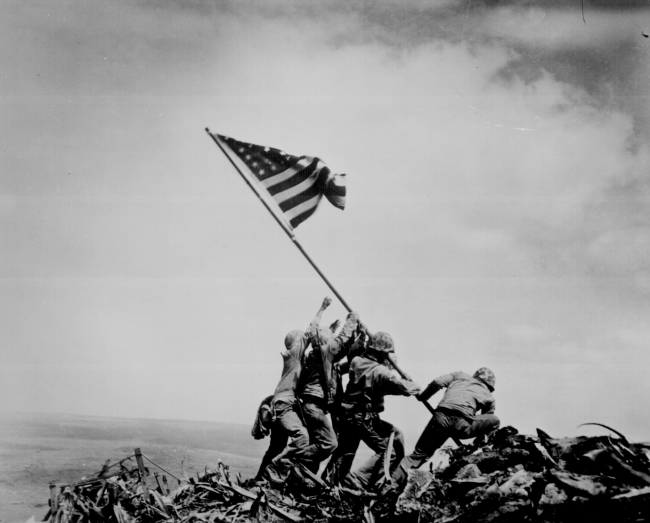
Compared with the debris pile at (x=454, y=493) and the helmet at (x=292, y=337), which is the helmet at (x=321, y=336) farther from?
the debris pile at (x=454, y=493)

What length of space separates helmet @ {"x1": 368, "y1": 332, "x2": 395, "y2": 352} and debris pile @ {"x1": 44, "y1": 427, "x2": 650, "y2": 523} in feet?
5.59

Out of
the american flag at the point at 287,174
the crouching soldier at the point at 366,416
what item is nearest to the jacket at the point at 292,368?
the crouching soldier at the point at 366,416

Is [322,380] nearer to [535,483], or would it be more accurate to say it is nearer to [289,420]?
[289,420]

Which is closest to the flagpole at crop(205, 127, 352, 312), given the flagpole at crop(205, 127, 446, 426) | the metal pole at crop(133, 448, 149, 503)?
the flagpole at crop(205, 127, 446, 426)

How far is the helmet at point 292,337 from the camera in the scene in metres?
8.72

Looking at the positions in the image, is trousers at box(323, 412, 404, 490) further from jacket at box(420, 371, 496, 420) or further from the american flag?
the american flag

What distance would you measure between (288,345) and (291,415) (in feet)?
3.79

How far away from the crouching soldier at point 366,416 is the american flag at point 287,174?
2.73 metres

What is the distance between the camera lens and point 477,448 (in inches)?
273

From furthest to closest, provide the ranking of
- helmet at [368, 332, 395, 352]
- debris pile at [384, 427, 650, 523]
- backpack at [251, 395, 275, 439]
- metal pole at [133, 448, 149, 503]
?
helmet at [368, 332, 395, 352], backpack at [251, 395, 275, 439], metal pole at [133, 448, 149, 503], debris pile at [384, 427, 650, 523]

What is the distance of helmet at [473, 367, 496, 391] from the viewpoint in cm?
827

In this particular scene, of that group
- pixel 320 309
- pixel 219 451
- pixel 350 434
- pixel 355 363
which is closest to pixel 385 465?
pixel 350 434

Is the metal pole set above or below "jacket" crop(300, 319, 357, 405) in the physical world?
below

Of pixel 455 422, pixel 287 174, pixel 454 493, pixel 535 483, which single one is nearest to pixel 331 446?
pixel 455 422
